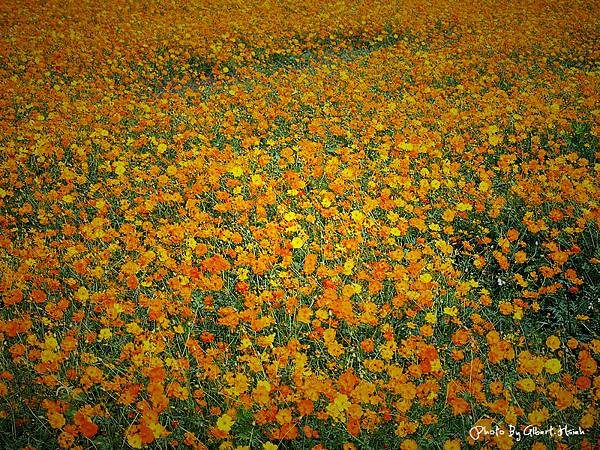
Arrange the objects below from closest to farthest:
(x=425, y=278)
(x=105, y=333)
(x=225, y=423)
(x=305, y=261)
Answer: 1. (x=225, y=423)
2. (x=105, y=333)
3. (x=425, y=278)
4. (x=305, y=261)

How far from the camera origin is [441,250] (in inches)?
145

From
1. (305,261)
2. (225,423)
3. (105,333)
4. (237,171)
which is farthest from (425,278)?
(237,171)

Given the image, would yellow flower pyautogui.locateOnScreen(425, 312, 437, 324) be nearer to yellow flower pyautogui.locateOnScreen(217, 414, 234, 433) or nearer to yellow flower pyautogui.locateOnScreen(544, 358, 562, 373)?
yellow flower pyautogui.locateOnScreen(544, 358, 562, 373)

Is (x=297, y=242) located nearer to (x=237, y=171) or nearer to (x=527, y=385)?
(x=237, y=171)

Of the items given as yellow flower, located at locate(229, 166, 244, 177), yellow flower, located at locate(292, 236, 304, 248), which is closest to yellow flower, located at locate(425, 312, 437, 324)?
yellow flower, located at locate(292, 236, 304, 248)

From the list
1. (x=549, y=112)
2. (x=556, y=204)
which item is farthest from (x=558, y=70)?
(x=556, y=204)

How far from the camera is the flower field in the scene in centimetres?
242

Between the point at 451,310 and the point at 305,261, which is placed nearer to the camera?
the point at 451,310

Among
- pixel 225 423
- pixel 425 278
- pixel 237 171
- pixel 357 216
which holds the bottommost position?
pixel 225 423

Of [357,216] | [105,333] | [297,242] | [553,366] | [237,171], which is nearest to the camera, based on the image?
[553,366]

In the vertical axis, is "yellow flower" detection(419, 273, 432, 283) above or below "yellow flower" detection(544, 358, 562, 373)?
above

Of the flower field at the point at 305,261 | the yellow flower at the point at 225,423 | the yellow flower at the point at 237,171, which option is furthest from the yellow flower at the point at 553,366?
the yellow flower at the point at 237,171

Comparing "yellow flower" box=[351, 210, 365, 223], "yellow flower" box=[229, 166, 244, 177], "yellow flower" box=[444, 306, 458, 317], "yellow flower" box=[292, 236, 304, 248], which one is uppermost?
"yellow flower" box=[229, 166, 244, 177]

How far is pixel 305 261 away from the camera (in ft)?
10.8
